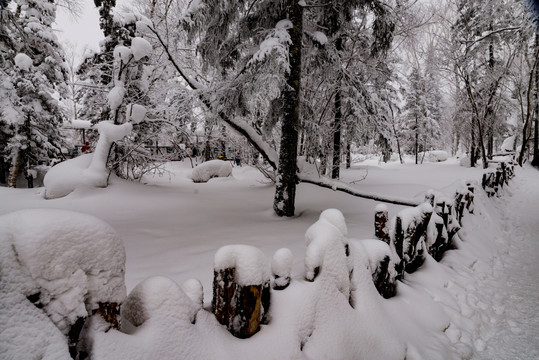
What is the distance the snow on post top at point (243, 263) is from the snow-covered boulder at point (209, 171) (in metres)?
13.9

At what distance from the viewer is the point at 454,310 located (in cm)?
301

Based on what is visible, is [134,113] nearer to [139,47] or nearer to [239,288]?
[139,47]

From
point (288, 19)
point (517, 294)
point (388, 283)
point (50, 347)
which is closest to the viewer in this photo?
point (50, 347)

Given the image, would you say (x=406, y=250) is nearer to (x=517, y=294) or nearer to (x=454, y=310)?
(x=454, y=310)

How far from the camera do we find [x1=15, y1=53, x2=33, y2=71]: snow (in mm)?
12172

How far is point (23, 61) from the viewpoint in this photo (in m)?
12.3

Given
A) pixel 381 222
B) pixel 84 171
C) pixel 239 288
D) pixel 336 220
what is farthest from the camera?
A: pixel 84 171

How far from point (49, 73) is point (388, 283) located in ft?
58.8

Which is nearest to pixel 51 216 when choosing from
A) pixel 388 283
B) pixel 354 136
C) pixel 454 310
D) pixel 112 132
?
pixel 388 283

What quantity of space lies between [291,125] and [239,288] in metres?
4.36

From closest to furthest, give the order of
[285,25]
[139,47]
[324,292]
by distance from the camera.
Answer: [324,292] → [285,25] → [139,47]

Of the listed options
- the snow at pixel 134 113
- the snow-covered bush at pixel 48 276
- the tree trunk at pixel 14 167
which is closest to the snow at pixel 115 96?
the snow at pixel 134 113

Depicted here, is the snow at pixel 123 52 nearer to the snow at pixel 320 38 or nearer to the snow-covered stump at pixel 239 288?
the snow at pixel 320 38

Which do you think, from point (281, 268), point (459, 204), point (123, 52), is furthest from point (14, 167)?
point (459, 204)
